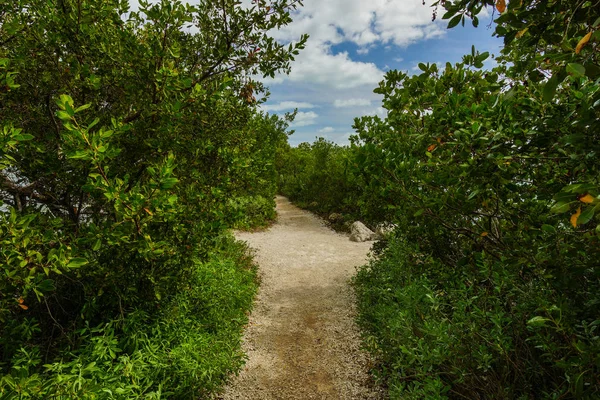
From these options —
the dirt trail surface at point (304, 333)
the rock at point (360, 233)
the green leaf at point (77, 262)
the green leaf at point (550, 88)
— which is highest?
the green leaf at point (550, 88)

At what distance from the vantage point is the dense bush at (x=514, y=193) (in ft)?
5.41

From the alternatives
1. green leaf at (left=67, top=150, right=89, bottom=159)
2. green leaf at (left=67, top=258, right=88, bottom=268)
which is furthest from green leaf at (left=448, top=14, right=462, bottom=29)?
green leaf at (left=67, top=258, right=88, bottom=268)

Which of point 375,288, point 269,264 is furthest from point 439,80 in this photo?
point 269,264

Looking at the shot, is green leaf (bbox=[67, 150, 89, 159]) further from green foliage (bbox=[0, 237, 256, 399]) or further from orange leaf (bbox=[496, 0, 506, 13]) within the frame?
orange leaf (bbox=[496, 0, 506, 13])

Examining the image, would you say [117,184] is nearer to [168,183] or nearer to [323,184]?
[168,183]

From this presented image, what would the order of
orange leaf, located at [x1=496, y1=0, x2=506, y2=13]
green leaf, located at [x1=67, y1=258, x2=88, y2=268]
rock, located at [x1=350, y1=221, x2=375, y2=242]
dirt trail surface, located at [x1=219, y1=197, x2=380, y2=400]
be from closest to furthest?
1. orange leaf, located at [x1=496, y1=0, x2=506, y2=13]
2. green leaf, located at [x1=67, y1=258, x2=88, y2=268]
3. dirt trail surface, located at [x1=219, y1=197, x2=380, y2=400]
4. rock, located at [x1=350, y1=221, x2=375, y2=242]

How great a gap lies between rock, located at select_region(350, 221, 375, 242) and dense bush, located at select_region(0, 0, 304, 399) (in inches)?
333

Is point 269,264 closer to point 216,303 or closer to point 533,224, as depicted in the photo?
point 216,303

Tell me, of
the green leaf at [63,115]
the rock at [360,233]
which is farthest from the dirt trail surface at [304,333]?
the green leaf at [63,115]

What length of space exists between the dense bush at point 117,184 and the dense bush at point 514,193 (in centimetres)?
178

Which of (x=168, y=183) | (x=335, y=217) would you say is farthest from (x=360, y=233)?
(x=168, y=183)

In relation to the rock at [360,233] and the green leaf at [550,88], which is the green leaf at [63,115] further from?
the rock at [360,233]

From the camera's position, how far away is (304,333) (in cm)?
561

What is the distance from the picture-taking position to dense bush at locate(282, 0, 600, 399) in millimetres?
1650
